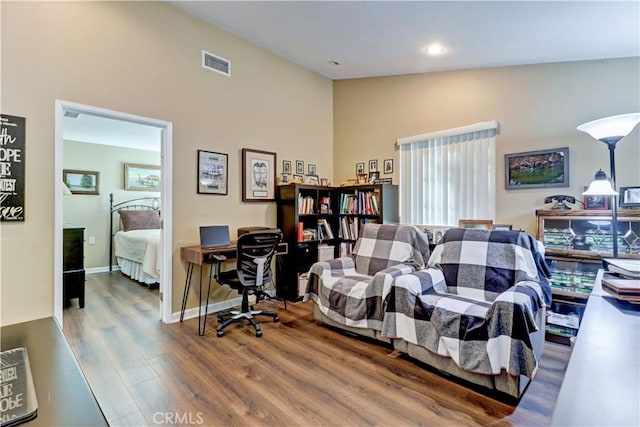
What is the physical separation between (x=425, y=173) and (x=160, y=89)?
3154 mm

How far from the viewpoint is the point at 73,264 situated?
3.55 meters

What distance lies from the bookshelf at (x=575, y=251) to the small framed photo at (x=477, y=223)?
49cm

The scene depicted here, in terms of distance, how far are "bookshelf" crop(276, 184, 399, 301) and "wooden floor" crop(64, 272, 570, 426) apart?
3.38 ft

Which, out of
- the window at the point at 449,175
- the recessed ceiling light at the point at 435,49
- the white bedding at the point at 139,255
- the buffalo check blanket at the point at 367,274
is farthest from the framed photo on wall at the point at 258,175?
the recessed ceiling light at the point at 435,49

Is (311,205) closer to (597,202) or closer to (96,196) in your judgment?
(597,202)

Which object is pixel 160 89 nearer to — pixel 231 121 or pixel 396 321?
pixel 231 121

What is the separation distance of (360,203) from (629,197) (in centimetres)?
262

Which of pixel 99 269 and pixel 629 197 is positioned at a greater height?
pixel 629 197

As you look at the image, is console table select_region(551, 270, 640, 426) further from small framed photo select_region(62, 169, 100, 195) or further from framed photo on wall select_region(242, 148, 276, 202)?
small framed photo select_region(62, 169, 100, 195)

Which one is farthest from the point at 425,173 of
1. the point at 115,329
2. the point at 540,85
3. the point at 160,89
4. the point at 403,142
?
the point at 115,329

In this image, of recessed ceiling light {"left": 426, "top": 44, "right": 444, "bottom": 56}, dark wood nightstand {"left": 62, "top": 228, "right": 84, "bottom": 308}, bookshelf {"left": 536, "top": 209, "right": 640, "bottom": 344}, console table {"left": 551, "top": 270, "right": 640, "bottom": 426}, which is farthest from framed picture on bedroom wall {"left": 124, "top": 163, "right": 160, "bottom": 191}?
console table {"left": 551, "top": 270, "right": 640, "bottom": 426}

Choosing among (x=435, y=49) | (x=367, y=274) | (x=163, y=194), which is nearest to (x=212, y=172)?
(x=163, y=194)

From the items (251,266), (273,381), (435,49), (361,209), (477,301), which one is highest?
(435,49)

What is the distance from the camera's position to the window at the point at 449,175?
137 inches
